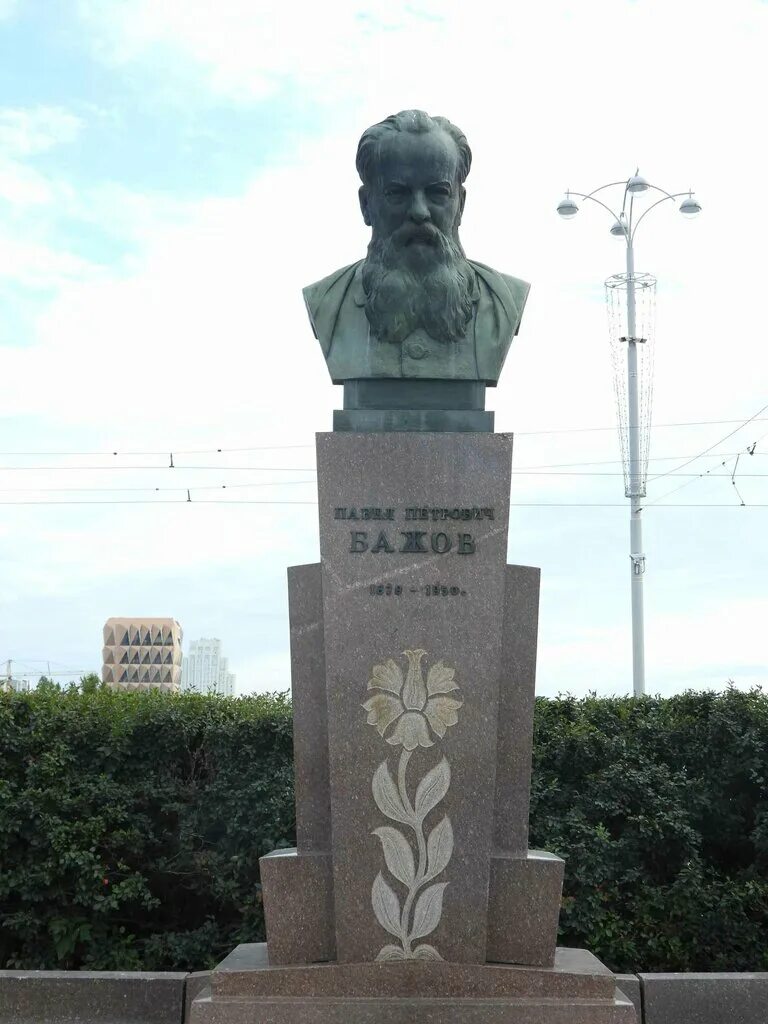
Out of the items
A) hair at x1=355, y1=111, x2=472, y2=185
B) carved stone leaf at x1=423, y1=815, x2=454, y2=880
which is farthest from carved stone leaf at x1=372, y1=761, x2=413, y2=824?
hair at x1=355, y1=111, x2=472, y2=185

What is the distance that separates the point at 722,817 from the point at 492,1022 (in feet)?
9.44

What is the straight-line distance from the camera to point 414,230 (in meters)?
5.64

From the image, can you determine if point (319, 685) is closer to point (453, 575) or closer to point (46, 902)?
point (453, 575)

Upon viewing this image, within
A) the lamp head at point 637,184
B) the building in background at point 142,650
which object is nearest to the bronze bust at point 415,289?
the lamp head at point 637,184

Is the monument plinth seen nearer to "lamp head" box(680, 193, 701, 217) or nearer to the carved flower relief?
the carved flower relief

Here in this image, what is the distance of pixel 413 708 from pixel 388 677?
18 cm

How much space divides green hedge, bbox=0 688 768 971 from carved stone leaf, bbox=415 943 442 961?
1934 millimetres

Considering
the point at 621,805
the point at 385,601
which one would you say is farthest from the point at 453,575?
the point at 621,805

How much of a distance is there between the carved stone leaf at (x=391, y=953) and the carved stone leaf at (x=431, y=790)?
1.89 ft

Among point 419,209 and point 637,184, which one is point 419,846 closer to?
point 419,209

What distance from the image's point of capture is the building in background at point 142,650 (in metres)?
21.7

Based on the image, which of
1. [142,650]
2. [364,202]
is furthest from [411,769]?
[142,650]

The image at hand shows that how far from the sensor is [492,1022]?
506cm

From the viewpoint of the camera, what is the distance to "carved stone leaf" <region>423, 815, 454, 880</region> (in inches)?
210
